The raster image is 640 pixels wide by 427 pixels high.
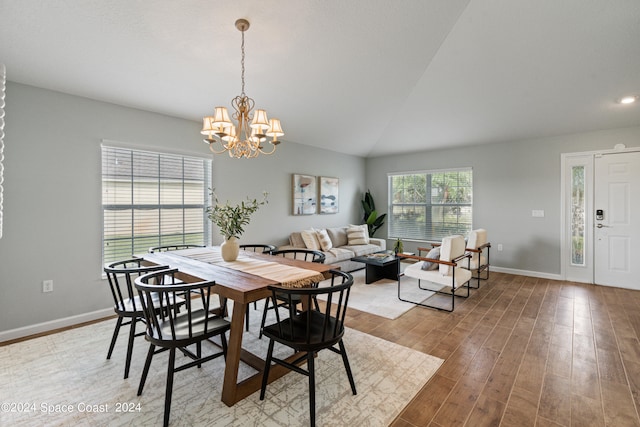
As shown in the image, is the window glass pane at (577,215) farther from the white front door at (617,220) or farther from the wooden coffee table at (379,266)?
the wooden coffee table at (379,266)

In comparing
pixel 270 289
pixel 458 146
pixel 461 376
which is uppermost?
pixel 458 146

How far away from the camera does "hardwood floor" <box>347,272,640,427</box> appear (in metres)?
1.84

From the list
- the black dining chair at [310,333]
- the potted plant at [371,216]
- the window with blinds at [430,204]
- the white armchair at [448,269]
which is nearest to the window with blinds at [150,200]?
the black dining chair at [310,333]

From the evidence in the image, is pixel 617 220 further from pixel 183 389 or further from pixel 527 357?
pixel 183 389

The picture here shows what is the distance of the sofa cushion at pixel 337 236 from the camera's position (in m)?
5.82

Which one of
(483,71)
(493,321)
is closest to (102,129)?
(483,71)

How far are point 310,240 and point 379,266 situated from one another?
4.17 ft

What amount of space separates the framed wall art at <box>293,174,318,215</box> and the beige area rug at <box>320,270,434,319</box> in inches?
65.4

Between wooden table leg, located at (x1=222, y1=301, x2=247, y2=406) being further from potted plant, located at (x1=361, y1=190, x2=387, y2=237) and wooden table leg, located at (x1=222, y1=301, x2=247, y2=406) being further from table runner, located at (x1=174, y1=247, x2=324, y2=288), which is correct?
potted plant, located at (x1=361, y1=190, x2=387, y2=237)

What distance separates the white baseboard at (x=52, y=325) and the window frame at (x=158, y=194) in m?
0.56

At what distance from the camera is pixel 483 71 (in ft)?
12.2

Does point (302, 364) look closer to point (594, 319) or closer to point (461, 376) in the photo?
point (461, 376)

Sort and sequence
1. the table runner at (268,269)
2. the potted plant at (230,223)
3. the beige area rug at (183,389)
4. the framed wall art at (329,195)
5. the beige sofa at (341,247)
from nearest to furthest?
the beige area rug at (183,389)
the table runner at (268,269)
the potted plant at (230,223)
the beige sofa at (341,247)
the framed wall art at (329,195)

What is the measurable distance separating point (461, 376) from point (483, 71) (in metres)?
3.52
